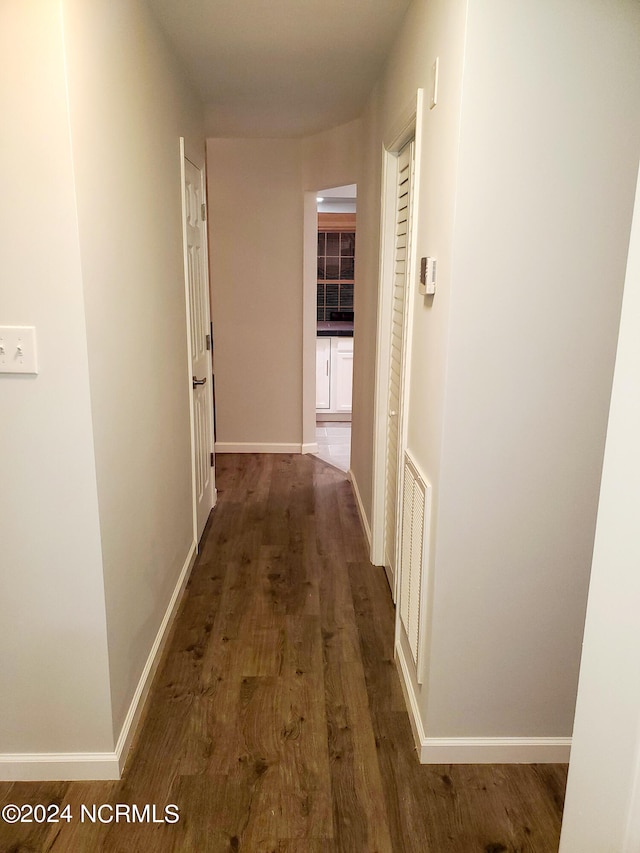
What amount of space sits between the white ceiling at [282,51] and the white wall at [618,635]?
199 centimetres

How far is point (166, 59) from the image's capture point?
106 inches

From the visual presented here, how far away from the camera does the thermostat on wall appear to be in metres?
1.92

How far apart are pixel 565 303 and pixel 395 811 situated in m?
1.49

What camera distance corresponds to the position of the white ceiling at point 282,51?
2.38 m

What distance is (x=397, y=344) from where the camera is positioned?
2.90 meters

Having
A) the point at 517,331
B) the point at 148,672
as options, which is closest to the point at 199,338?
the point at 148,672

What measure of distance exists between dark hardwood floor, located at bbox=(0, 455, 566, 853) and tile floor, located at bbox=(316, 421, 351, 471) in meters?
2.22

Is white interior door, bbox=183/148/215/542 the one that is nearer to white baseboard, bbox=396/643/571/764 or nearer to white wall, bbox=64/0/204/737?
white wall, bbox=64/0/204/737

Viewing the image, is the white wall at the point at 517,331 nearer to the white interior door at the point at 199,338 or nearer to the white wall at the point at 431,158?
the white wall at the point at 431,158

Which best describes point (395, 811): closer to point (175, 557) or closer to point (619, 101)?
point (175, 557)

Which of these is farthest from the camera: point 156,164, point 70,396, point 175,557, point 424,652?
point 175,557

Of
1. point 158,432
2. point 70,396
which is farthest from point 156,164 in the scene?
point 70,396

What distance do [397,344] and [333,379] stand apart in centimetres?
405

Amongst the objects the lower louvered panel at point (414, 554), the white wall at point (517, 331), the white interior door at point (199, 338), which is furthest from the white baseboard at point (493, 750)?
the white interior door at point (199, 338)
